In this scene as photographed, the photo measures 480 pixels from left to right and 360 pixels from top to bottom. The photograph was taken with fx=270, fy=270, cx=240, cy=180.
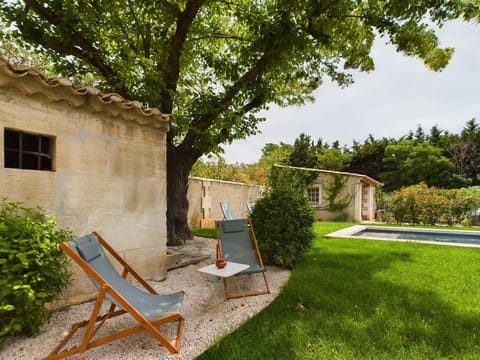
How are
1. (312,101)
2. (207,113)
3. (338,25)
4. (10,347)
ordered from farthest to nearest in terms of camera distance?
(312,101) < (207,113) < (338,25) < (10,347)

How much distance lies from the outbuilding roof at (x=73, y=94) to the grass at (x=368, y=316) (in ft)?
11.5

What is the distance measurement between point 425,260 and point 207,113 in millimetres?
6380

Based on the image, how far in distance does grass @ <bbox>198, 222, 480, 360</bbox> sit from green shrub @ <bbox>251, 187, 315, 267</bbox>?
42 cm

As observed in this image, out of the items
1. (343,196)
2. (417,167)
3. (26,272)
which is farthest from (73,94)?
(417,167)

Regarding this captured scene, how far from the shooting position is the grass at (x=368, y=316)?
8.54ft

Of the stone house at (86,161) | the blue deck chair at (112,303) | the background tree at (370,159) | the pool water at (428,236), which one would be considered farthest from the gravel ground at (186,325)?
the background tree at (370,159)

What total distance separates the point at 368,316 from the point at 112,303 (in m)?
3.00

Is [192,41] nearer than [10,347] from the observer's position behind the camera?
No

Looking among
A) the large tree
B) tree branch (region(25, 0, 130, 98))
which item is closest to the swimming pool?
the large tree

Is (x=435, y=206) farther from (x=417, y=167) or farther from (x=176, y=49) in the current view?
(x=417, y=167)

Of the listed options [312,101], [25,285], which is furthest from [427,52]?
[25,285]

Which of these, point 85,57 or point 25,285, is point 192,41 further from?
point 25,285

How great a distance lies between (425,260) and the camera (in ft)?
20.2

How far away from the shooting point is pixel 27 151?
11.3 ft
